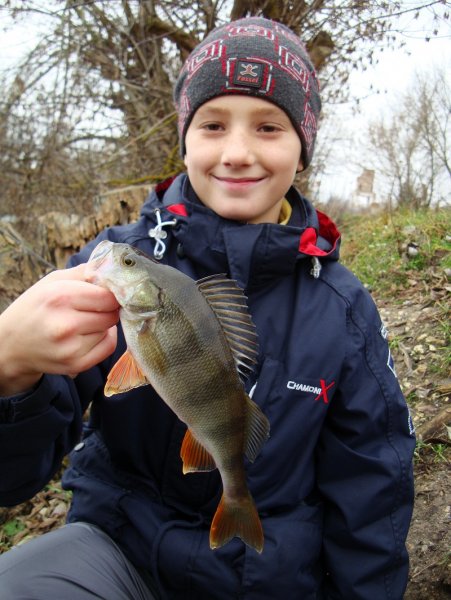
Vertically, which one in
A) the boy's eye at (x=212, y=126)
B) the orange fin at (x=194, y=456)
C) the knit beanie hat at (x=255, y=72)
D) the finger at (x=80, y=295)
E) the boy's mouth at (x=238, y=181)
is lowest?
the orange fin at (x=194, y=456)

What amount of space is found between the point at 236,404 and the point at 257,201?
2.98ft

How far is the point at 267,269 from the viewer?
1.89m

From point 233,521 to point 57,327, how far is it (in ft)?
2.74

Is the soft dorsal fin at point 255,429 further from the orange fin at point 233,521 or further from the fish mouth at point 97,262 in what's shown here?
the fish mouth at point 97,262

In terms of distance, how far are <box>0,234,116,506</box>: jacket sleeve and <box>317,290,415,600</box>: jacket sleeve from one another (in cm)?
98

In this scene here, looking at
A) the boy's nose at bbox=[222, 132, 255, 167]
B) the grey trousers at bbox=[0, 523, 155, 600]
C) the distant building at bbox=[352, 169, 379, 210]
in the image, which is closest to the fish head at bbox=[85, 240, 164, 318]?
the boy's nose at bbox=[222, 132, 255, 167]

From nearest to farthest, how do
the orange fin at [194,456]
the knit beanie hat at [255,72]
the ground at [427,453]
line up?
1. the orange fin at [194,456]
2. the knit beanie hat at [255,72]
3. the ground at [427,453]

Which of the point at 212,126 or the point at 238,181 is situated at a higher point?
the point at 212,126

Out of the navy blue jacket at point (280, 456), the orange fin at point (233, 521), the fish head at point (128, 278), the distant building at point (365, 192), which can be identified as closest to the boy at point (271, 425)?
the navy blue jacket at point (280, 456)

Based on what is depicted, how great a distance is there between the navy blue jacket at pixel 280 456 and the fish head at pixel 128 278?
529mm

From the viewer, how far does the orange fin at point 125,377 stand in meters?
1.36

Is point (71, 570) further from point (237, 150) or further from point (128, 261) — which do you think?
point (237, 150)

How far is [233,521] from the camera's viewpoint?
1.52 m

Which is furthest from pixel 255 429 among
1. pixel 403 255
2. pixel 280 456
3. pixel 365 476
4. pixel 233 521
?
pixel 403 255
